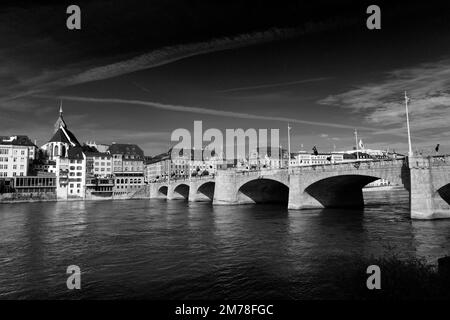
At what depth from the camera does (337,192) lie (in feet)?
178

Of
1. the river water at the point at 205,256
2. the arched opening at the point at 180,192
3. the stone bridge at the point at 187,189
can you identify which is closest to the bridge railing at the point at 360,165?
the river water at the point at 205,256

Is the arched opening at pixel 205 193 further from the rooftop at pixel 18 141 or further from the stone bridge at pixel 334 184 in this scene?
the rooftop at pixel 18 141

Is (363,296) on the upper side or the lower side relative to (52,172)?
lower

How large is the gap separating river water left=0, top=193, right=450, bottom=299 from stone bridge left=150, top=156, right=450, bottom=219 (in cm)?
287

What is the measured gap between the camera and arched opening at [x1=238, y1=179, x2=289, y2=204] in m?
68.6

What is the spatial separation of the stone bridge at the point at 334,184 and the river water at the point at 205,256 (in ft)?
9.41

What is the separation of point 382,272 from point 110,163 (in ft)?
479

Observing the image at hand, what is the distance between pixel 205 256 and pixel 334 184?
3277cm

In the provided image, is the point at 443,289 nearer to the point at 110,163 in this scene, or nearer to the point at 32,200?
the point at 32,200

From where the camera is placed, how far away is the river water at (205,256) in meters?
15.3

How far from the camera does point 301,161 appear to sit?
179 meters

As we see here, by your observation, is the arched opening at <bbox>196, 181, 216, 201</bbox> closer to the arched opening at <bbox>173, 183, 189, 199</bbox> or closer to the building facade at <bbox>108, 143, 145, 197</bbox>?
the arched opening at <bbox>173, 183, 189, 199</bbox>

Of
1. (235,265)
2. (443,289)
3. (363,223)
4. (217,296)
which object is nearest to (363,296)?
(443,289)
